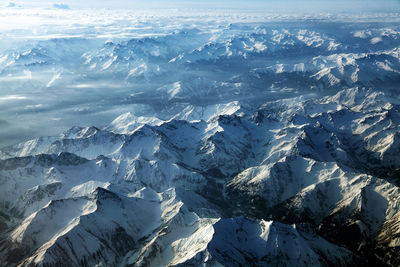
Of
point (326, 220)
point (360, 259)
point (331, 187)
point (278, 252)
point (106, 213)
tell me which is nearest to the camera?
point (278, 252)

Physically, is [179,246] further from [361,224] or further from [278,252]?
[361,224]

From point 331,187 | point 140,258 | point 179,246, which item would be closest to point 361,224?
point 331,187

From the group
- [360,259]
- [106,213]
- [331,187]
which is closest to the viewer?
[360,259]

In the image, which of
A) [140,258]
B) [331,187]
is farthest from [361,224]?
[140,258]

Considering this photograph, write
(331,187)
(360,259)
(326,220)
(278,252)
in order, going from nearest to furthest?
1. (278,252)
2. (360,259)
3. (326,220)
4. (331,187)

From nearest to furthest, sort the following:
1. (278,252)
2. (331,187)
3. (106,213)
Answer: (278,252) < (106,213) < (331,187)

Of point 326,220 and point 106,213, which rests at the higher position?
point 106,213

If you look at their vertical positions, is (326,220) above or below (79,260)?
below

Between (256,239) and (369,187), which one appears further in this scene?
(369,187)

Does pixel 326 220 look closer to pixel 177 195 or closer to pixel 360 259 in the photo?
pixel 360 259
